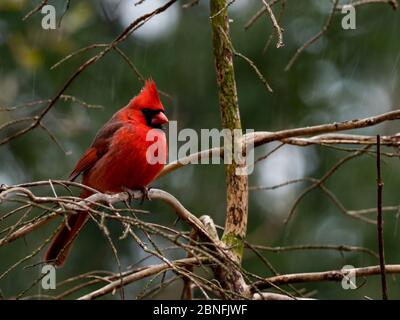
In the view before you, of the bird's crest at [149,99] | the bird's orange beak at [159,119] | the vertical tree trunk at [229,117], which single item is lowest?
the vertical tree trunk at [229,117]

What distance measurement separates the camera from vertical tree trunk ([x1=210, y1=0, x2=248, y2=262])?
11.1 ft

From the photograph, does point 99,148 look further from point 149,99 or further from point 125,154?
point 149,99

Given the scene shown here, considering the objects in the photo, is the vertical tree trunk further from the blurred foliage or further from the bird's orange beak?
the blurred foliage

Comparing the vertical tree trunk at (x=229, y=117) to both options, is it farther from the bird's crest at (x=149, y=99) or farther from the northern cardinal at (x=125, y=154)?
the bird's crest at (x=149, y=99)

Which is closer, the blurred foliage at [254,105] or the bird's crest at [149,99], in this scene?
the bird's crest at [149,99]

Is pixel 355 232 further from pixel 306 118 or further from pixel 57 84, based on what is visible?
pixel 57 84

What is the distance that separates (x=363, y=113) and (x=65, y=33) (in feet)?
10.1

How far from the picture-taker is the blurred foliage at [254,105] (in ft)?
26.3

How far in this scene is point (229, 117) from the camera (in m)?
3.45

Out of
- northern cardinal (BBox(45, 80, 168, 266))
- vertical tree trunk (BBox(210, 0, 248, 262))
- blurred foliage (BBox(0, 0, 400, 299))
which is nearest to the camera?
vertical tree trunk (BBox(210, 0, 248, 262))

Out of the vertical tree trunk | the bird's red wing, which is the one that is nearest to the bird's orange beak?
the bird's red wing

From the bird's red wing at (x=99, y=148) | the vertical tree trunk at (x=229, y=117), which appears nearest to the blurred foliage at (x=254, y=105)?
the bird's red wing at (x=99, y=148)

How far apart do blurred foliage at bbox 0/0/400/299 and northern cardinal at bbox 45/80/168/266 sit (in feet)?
10.4
